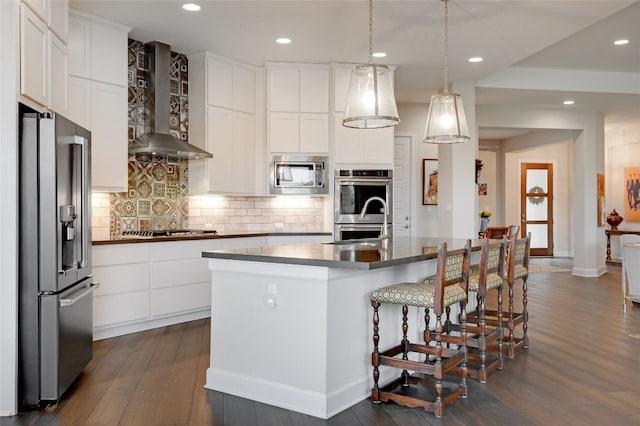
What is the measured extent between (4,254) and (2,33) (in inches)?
46.4

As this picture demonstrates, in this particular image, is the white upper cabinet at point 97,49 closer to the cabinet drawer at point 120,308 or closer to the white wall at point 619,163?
the cabinet drawer at point 120,308

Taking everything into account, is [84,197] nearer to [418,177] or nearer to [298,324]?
[298,324]

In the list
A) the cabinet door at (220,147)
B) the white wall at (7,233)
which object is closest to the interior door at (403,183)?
the cabinet door at (220,147)

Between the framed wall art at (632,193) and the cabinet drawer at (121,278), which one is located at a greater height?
the framed wall art at (632,193)

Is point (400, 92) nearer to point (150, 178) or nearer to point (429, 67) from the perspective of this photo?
point (429, 67)

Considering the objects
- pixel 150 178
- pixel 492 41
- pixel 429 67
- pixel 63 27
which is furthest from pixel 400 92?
pixel 63 27

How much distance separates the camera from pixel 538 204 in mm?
12969

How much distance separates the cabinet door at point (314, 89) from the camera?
20.4 feet

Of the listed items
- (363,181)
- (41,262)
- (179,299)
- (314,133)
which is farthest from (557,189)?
(41,262)

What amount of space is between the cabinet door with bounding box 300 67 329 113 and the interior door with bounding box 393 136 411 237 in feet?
7.17

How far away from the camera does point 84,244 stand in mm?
3451

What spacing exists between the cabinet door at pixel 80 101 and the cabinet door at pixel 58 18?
0.75 m

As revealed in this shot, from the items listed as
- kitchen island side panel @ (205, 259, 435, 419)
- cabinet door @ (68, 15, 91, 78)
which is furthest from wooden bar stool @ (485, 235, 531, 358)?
cabinet door @ (68, 15, 91, 78)

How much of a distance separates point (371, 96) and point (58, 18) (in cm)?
227
